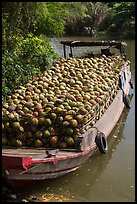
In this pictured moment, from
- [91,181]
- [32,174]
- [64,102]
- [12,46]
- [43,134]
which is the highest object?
[12,46]

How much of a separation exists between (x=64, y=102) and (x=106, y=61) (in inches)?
175

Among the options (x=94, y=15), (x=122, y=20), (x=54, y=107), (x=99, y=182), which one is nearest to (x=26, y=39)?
(x=54, y=107)

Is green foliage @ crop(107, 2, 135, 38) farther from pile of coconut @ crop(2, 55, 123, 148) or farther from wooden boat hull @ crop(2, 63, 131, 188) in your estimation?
wooden boat hull @ crop(2, 63, 131, 188)

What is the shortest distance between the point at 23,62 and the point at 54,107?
331cm

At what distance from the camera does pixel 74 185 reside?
754 centimetres

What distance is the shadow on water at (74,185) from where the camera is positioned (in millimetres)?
7004

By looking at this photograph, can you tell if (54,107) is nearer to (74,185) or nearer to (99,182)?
(74,185)

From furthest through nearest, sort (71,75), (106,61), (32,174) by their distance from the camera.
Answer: (106,61), (71,75), (32,174)

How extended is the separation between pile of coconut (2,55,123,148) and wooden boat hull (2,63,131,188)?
0.23m

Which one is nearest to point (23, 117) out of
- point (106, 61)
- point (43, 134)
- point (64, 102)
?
point (43, 134)

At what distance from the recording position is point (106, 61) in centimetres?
1218

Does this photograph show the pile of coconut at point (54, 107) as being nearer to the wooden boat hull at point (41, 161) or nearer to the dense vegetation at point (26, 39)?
the wooden boat hull at point (41, 161)

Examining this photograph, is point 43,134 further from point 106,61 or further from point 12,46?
point 106,61

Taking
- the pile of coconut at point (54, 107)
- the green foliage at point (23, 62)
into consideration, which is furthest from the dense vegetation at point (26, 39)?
the pile of coconut at point (54, 107)
